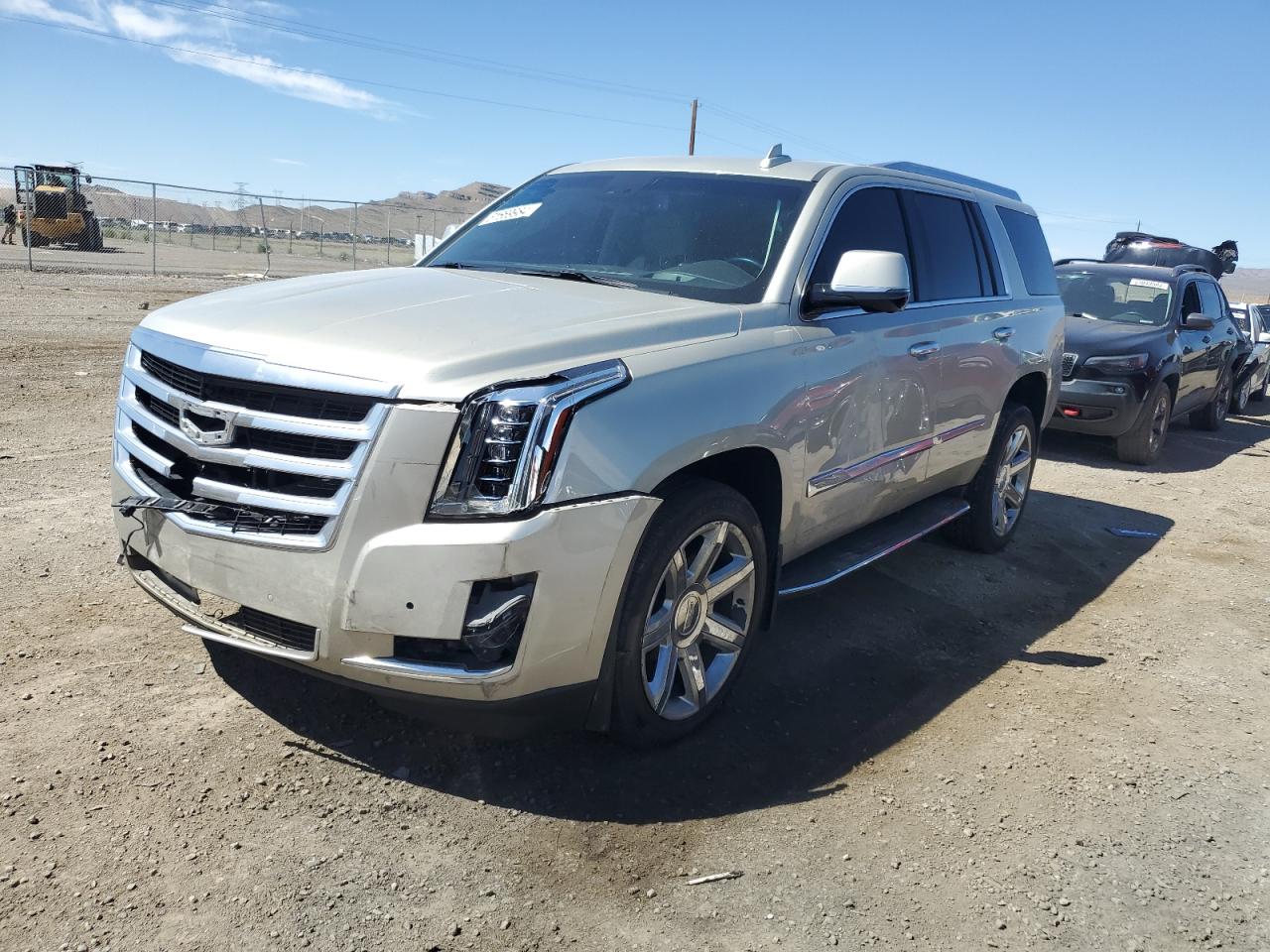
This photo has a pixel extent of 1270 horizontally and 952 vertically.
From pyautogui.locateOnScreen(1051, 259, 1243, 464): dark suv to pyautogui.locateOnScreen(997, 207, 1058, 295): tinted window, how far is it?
11.8 ft

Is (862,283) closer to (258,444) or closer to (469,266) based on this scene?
(469,266)

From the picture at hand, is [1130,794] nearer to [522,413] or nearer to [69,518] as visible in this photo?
[522,413]

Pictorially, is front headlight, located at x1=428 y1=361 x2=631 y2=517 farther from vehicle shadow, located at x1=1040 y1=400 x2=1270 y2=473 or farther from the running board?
vehicle shadow, located at x1=1040 y1=400 x2=1270 y2=473

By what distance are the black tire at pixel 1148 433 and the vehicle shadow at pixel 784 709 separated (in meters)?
A: 4.57

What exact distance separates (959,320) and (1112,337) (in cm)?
595

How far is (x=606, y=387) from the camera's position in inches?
115

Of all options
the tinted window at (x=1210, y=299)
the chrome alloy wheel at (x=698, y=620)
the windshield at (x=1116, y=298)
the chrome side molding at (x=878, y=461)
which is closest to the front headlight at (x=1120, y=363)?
the windshield at (x=1116, y=298)

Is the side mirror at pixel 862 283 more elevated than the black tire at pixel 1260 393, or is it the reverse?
the side mirror at pixel 862 283

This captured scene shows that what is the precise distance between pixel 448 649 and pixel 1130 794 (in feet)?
8.13

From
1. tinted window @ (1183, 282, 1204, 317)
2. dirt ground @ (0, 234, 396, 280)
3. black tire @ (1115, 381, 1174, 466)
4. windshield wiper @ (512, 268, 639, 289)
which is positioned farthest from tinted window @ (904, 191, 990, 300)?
dirt ground @ (0, 234, 396, 280)

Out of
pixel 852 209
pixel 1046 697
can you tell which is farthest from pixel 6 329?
pixel 1046 697

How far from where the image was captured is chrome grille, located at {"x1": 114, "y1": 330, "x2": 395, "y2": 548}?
8.97 feet

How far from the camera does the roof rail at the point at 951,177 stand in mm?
5065

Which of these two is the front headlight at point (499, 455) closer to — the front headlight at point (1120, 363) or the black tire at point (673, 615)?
the black tire at point (673, 615)
